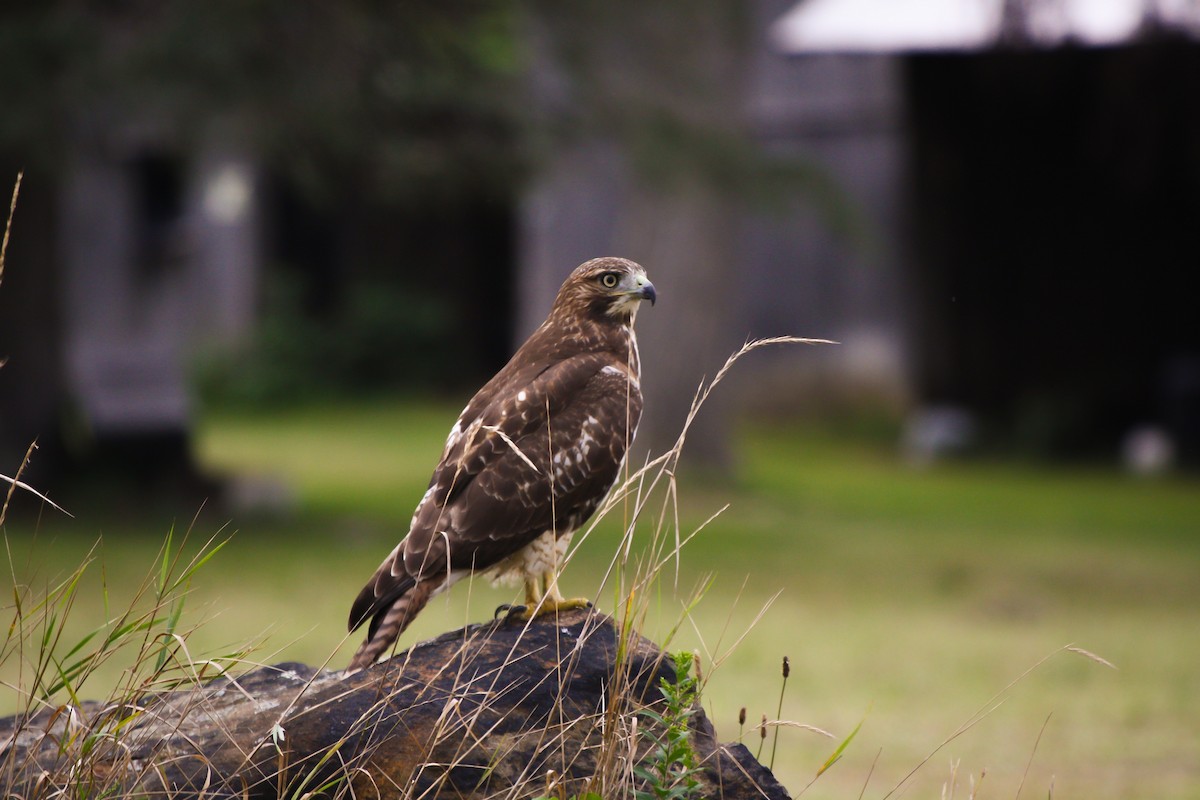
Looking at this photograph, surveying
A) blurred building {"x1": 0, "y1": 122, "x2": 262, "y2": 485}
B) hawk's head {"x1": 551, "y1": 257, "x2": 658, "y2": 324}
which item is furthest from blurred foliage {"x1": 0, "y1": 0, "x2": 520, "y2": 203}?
hawk's head {"x1": 551, "y1": 257, "x2": 658, "y2": 324}

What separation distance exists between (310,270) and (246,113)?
1376 centimetres

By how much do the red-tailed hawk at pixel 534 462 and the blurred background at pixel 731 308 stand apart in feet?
6.43

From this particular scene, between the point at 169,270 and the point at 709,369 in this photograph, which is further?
the point at 169,270

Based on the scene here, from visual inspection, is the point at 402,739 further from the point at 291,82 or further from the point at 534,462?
the point at 291,82

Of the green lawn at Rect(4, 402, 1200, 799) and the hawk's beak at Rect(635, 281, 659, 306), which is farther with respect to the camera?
the green lawn at Rect(4, 402, 1200, 799)

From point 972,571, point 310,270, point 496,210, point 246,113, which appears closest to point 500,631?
point 246,113

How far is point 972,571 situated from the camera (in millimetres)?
10828

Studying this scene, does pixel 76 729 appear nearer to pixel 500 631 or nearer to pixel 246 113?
pixel 500 631

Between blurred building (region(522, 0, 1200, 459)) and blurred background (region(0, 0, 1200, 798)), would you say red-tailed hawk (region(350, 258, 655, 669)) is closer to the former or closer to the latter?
blurred background (region(0, 0, 1200, 798))

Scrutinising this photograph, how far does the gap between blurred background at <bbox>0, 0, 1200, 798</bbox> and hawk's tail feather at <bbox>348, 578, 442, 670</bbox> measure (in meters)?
2.14

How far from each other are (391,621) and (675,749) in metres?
0.89

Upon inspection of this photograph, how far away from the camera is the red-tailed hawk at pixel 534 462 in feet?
12.2

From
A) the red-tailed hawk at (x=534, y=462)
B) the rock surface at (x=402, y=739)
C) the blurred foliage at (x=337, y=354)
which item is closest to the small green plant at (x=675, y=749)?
the rock surface at (x=402, y=739)

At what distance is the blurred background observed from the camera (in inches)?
360
